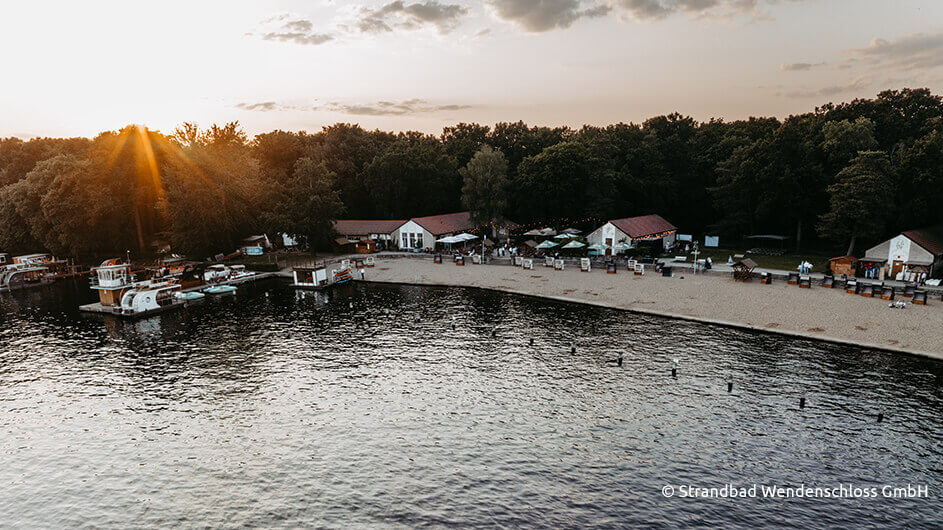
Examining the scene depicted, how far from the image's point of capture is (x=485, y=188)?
246 ft

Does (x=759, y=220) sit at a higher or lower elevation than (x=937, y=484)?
higher

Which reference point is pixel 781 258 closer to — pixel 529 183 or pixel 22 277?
pixel 529 183

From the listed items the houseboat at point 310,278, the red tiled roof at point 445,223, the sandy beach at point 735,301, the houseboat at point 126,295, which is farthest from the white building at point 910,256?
the houseboat at point 126,295

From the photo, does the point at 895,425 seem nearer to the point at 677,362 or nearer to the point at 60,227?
the point at 677,362

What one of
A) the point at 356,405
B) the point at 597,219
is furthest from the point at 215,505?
the point at 597,219

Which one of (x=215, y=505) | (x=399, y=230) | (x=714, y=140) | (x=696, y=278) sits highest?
(x=714, y=140)

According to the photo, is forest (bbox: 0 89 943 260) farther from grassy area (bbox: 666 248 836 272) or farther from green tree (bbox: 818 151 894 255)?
grassy area (bbox: 666 248 836 272)

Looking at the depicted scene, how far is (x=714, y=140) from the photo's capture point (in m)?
85.1

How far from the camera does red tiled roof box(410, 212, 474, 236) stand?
76.2 meters

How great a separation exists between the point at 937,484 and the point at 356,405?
24.9 metres

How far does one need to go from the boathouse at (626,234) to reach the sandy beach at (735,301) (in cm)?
989

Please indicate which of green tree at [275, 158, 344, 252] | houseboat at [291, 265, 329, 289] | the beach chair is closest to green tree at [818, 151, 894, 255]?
the beach chair

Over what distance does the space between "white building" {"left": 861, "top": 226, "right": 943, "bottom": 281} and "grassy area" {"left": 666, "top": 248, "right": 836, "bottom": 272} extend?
20.0 ft

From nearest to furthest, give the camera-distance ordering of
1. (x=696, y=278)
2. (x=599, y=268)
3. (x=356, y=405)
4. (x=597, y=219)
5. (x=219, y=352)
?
1. (x=356, y=405)
2. (x=219, y=352)
3. (x=696, y=278)
4. (x=599, y=268)
5. (x=597, y=219)
